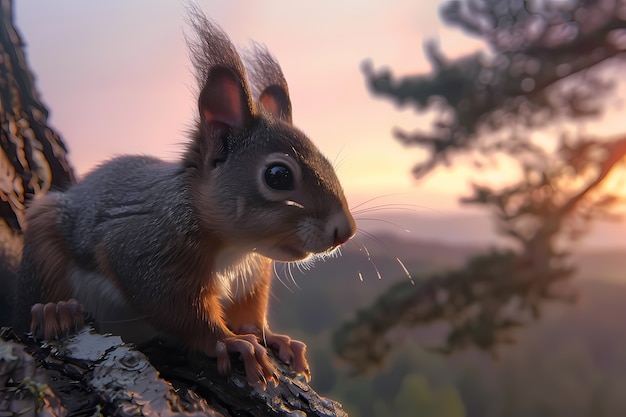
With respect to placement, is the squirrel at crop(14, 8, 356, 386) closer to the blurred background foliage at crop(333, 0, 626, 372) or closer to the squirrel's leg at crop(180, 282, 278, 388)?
the squirrel's leg at crop(180, 282, 278, 388)

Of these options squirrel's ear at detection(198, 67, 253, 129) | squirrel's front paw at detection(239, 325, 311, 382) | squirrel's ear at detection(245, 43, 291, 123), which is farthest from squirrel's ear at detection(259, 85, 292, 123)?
squirrel's front paw at detection(239, 325, 311, 382)

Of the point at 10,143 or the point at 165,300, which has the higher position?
the point at 10,143

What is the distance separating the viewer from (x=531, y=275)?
8.15 feet

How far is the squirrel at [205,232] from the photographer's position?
0.77m

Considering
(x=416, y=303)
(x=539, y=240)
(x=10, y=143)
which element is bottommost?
(x=416, y=303)

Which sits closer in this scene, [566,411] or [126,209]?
[126,209]

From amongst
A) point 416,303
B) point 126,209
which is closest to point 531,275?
point 416,303

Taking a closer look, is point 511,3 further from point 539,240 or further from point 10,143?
point 10,143

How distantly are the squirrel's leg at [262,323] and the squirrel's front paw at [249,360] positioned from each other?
12 centimetres

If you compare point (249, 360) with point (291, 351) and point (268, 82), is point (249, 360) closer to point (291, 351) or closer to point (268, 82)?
point (291, 351)

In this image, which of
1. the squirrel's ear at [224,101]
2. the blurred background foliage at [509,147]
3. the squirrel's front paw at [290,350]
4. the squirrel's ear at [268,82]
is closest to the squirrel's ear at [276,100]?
the squirrel's ear at [268,82]

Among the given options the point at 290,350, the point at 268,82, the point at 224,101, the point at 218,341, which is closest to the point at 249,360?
the point at 218,341

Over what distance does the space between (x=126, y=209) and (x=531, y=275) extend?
201 cm

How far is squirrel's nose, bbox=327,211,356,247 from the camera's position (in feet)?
2.53
